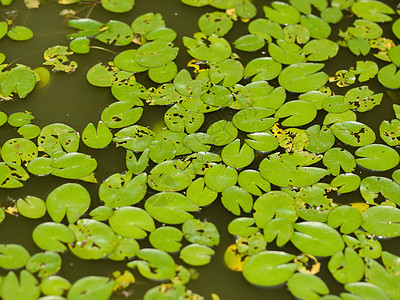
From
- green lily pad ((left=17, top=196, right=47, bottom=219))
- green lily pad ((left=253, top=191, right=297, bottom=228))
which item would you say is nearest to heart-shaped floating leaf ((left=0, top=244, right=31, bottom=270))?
green lily pad ((left=17, top=196, right=47, bottom=219))

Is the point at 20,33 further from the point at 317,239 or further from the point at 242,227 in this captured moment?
the point at 317,239

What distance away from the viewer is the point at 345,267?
1.39 metres

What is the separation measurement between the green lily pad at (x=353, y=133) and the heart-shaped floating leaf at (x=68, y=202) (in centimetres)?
86

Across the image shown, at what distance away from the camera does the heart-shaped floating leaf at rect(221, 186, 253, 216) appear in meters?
1.49

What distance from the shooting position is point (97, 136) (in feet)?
5.32

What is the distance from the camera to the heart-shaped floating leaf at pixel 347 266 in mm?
1374

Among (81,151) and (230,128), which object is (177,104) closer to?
(230,128)

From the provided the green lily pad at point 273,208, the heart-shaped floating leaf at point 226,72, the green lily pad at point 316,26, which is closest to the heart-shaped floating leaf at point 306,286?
the green lily pad at point 273,208

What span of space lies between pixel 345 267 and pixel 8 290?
3.08 feet

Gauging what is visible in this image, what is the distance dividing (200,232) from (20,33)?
1.08 m

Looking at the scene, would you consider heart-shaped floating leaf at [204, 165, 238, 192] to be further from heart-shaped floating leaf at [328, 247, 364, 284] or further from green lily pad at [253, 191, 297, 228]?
heart-shaped floating leaf at [328, 247, 364, 284]

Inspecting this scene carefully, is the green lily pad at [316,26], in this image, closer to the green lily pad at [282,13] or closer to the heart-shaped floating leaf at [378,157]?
the green lily pad at [282,13]

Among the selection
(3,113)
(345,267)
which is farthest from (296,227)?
(3,113)

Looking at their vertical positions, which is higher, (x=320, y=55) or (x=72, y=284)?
(x=320, y=55)
